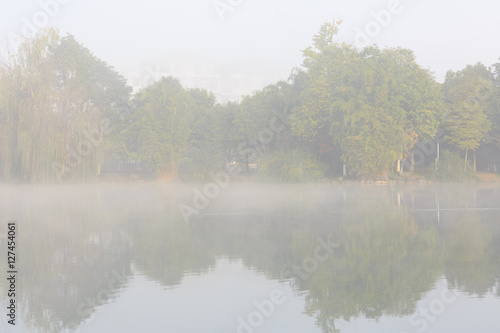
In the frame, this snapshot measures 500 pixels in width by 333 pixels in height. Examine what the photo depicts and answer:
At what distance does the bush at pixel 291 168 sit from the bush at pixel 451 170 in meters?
9.97

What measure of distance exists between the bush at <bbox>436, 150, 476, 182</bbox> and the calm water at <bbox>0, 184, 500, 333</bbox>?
27926 millimetres

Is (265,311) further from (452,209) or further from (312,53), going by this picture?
(312,53)

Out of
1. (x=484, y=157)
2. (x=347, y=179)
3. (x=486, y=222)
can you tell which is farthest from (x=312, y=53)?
(x=486, y=222)

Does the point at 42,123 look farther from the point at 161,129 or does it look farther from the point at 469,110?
the point at 469,110

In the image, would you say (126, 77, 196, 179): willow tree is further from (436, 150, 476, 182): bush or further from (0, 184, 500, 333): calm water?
(0, 184, 500, 333): calm water

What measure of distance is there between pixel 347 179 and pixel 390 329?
127 feet

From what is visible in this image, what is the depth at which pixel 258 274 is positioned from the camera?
30.4ft

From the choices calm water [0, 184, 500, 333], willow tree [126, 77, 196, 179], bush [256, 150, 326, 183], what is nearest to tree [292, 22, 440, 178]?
bush [256, 150, 326, 183]

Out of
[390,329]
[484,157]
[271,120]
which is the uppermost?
[271,120]

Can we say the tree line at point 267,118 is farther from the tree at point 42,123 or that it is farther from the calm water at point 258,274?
the calm water at point 258,274

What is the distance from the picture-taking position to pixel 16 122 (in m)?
31.8

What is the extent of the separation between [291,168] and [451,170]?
1428 centimetres

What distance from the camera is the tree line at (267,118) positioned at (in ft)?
107

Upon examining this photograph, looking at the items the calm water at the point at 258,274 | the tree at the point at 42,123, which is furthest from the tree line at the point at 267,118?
the calm water at the point at 258,274
